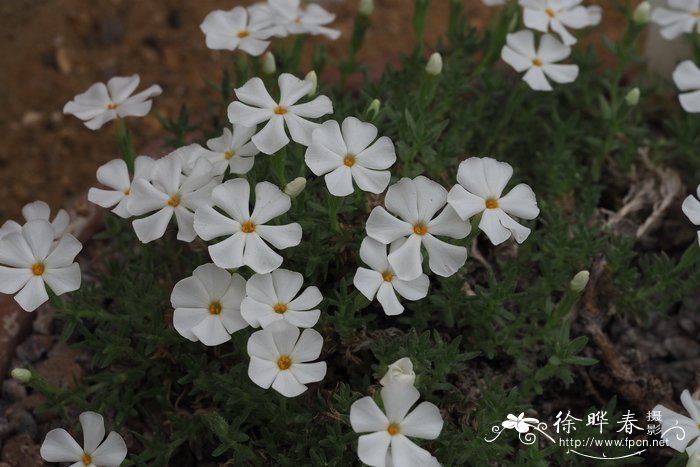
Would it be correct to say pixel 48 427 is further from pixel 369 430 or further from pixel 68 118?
pixel 68 118

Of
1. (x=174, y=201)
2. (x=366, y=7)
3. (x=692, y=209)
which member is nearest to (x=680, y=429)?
(x=692, y=209)

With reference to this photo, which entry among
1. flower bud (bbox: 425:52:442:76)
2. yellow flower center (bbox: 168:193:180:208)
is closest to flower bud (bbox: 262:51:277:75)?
flower bud (bbox: 425:52:442:76)

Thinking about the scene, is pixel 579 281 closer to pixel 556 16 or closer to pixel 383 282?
pixel 383 282

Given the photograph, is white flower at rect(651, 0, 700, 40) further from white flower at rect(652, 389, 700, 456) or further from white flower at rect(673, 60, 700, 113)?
white flower at rect(652, 389, 700, 456)

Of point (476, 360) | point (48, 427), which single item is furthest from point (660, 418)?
point (48, 427)

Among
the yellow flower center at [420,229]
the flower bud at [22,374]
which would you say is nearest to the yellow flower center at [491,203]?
the yellow flower center at [420,229]

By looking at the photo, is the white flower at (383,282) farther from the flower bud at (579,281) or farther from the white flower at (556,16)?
the white flower at (556,16)
